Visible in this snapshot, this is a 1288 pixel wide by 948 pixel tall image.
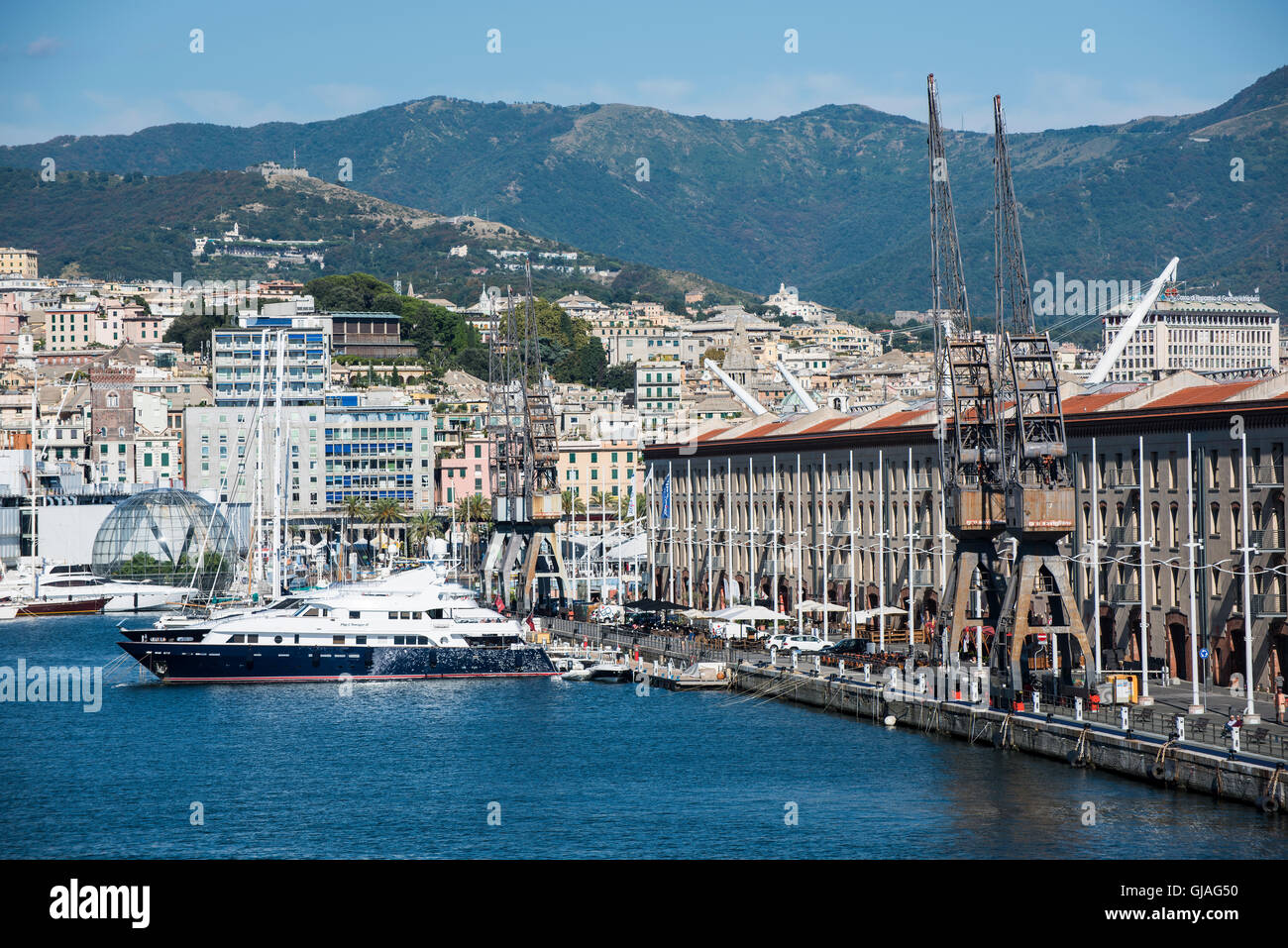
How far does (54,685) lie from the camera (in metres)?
88.4

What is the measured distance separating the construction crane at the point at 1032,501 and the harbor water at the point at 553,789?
4.90m

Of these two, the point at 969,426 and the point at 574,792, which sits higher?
the point at 969,426

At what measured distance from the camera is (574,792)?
182 feet

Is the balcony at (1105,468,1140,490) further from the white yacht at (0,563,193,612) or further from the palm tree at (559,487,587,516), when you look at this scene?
the palm tree at (559,487,587,516)

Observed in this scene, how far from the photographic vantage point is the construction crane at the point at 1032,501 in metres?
61.2

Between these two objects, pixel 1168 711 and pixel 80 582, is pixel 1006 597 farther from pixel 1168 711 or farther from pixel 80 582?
pixel 80 582

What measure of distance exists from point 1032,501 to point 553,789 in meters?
18.8

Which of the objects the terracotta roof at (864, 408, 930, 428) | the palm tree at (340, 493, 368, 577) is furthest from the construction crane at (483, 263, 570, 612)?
the palm tree at (340, 493, 368, 577)
